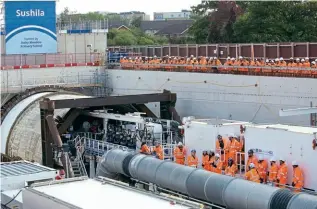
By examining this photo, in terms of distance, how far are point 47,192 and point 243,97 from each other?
52.5 ft

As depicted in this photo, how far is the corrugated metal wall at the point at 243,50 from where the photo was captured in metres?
29.5

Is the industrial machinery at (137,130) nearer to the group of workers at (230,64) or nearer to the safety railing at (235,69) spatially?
the safety railing at (235,69)

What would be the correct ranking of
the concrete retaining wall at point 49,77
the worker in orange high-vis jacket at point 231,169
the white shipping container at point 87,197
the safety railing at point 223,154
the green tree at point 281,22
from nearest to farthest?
the white shipping container at point 87,197, the worker in orange high-vis jacket at point 231,169, the safety railing at point 223,154, the concrete retaining wall at point 49,77, the green tree at point 281,22

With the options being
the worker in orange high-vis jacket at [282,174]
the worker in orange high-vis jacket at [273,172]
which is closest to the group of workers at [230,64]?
the worker in orange high-vis jacket at [273,172]

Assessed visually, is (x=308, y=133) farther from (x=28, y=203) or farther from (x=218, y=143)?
(x=28, y=203)

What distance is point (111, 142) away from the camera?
2628 centimetres

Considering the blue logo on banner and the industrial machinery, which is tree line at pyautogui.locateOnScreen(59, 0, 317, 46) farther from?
the industrial machinery

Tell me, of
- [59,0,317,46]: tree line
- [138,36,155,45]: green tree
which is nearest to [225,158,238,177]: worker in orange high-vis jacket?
[59,0,317,46]: tree line

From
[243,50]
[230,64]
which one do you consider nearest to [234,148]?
[230,64]

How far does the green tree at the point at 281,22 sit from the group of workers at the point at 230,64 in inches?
510

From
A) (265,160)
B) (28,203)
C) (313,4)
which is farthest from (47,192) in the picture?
(313,4)

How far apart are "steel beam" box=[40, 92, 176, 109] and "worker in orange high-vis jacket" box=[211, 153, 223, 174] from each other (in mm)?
10084

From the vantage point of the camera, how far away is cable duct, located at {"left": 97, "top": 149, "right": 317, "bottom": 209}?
1257 centimetres

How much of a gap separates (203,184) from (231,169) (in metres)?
2.25
